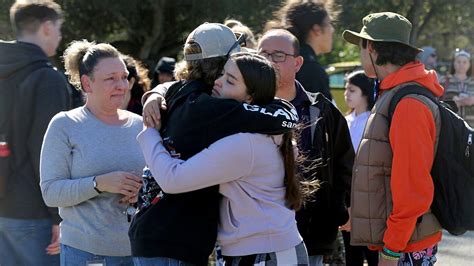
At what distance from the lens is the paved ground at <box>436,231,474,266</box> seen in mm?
7672

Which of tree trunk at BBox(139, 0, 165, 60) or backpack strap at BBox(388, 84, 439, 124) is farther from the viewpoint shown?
tree trunk at BBox(139, 0, 165, 60)

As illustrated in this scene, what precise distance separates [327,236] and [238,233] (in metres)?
1.37

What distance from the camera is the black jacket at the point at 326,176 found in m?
4.09

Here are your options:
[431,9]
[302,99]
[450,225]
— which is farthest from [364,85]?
[431,9]

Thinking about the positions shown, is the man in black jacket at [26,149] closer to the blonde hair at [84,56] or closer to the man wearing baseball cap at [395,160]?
the blonde hair at [84,56]

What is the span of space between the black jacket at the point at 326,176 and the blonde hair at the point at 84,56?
116 centimetres

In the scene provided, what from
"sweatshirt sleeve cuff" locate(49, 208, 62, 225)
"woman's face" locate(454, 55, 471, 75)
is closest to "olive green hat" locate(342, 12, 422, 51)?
"sweatshirt sleeve cuff" locate(49, 208, 62, 225)

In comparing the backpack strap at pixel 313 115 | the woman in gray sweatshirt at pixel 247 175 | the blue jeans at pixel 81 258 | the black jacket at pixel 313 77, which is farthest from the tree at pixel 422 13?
the woman in gray sweatshirt at pixel 247 175

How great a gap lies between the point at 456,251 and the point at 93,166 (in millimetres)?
5602

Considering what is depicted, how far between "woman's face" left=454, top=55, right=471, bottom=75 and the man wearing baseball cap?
7.31 metres

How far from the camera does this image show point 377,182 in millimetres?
3703

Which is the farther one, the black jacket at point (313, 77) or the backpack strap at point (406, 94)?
the black jacket at point (313, 77)

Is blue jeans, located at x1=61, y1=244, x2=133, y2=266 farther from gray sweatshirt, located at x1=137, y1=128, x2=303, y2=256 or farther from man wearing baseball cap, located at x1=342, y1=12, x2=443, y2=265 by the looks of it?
man wearing baseball cap, located at x1=342, y1=12, x2=443, y2=265

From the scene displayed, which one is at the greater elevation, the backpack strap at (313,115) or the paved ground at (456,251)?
the backpack strap at (313,115)
